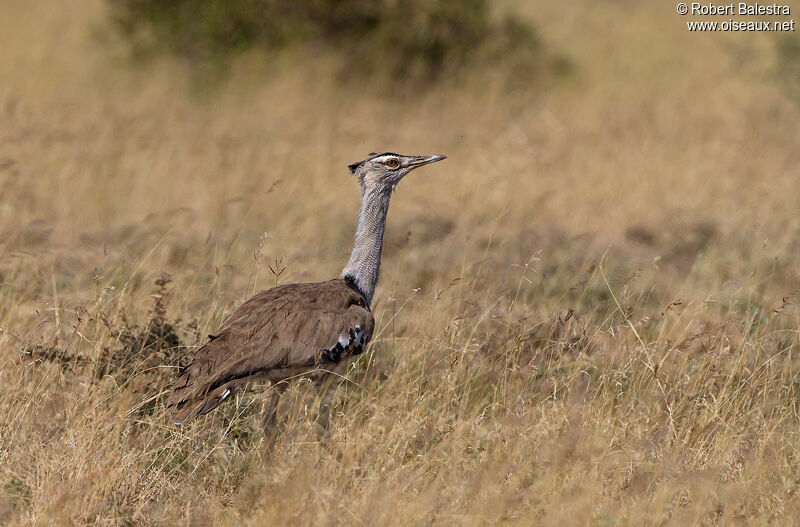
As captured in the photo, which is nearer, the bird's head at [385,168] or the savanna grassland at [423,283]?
the savanna grassland at [423,283]

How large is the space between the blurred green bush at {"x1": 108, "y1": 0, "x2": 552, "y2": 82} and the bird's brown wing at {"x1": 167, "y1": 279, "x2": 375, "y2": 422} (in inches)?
295

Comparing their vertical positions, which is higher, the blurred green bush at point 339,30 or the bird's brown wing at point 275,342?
the blurred green bush at point 339,30

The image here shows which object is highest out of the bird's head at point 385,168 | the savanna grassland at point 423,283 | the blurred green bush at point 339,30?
the blurred green bush at point 339,30

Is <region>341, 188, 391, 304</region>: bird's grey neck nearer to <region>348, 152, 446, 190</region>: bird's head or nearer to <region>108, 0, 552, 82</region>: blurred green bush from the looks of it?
<region>348, 152, 446, 190</region>: bird's head

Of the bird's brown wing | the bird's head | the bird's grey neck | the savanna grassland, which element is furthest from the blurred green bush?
the bird's brown wing

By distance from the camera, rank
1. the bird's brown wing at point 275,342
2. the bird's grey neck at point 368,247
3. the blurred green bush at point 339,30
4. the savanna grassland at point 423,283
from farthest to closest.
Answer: the blurred green bush at point 339,30
the bird's grey neck at point 368,247
the bird's brown wing at point 275,342
the savanna grassland at point 423,283

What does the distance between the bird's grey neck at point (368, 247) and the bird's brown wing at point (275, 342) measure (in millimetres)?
224

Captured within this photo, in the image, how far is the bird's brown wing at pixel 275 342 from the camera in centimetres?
372

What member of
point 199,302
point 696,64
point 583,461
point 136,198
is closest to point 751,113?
point 696,64

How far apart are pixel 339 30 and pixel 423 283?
20.2 feet

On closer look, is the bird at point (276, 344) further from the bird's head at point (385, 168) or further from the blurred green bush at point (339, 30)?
the blurred green bush at point (339, 30)

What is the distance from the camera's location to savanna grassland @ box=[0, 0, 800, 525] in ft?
11.6

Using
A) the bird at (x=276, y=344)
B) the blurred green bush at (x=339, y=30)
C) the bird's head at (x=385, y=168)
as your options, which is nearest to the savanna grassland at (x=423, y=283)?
the bird at (x=276, y=344)

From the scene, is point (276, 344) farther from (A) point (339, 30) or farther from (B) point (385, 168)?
(A) point (339, 30)
